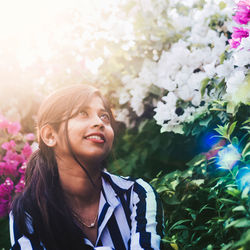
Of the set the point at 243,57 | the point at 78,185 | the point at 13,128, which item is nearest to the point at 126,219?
the point at 78,185

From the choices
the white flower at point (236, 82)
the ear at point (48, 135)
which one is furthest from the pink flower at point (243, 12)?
the ear at point (48, 135)

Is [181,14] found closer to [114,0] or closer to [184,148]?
[114,0]

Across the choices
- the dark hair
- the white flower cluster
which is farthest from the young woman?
the white flower cluster

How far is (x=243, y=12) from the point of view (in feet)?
5.84

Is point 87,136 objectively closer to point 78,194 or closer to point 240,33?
point 78,194

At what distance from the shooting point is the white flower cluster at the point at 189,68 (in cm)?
228

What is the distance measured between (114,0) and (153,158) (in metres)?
1.52

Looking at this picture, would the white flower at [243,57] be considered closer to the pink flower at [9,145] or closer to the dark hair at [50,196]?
the dark hair at [50,196]

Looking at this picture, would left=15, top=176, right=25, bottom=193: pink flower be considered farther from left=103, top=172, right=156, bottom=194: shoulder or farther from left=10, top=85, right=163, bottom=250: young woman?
left=103, top=172, right=156, bottom=194: shoulder

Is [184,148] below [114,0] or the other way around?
below

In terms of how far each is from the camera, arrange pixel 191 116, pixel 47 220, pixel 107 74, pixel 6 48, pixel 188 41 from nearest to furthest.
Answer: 1. pixel 47 220
2. pixel 191 116
3. pixel 188 41
4. pixel 107 74
5. pixel 6 48

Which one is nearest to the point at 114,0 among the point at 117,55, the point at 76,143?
the point at 117,55

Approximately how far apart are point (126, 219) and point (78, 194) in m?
0.30

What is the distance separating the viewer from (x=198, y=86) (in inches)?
95.0
